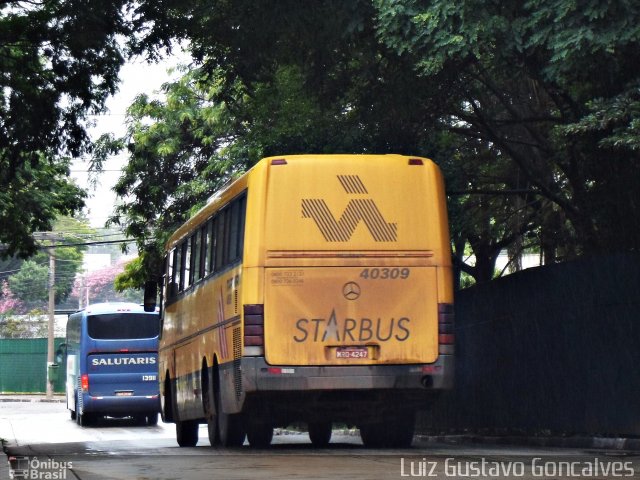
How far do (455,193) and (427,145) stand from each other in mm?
1098

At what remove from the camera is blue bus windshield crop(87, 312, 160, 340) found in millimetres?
34938

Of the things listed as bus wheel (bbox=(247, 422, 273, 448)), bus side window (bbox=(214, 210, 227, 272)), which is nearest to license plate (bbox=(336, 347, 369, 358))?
bus side window (bbox=(214, 210, 227, 272))

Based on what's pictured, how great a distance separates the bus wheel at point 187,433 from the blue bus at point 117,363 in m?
13.1

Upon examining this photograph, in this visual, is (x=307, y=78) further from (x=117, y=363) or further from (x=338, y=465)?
(x=117, y=363)

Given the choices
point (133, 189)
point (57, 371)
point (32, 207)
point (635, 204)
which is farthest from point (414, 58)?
point (57, 371)

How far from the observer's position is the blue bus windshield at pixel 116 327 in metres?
34.9

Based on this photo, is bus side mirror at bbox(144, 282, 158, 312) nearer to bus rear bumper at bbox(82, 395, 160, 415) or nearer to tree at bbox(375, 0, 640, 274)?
tree at bbox(375, 0, 640, 274)

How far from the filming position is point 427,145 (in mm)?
23547

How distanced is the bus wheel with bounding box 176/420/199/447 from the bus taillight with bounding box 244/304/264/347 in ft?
21.3

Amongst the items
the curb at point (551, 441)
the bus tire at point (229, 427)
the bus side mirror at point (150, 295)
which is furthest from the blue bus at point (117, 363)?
the bus tire at point (229, 427)

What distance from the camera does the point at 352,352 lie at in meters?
15.4

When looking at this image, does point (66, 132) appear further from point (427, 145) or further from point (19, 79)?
point (427, 145)

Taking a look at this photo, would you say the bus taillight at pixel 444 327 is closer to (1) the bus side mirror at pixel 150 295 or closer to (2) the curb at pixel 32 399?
(1) the bus side mirror at pixel 150 295

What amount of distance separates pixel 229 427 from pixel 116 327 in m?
18.2
